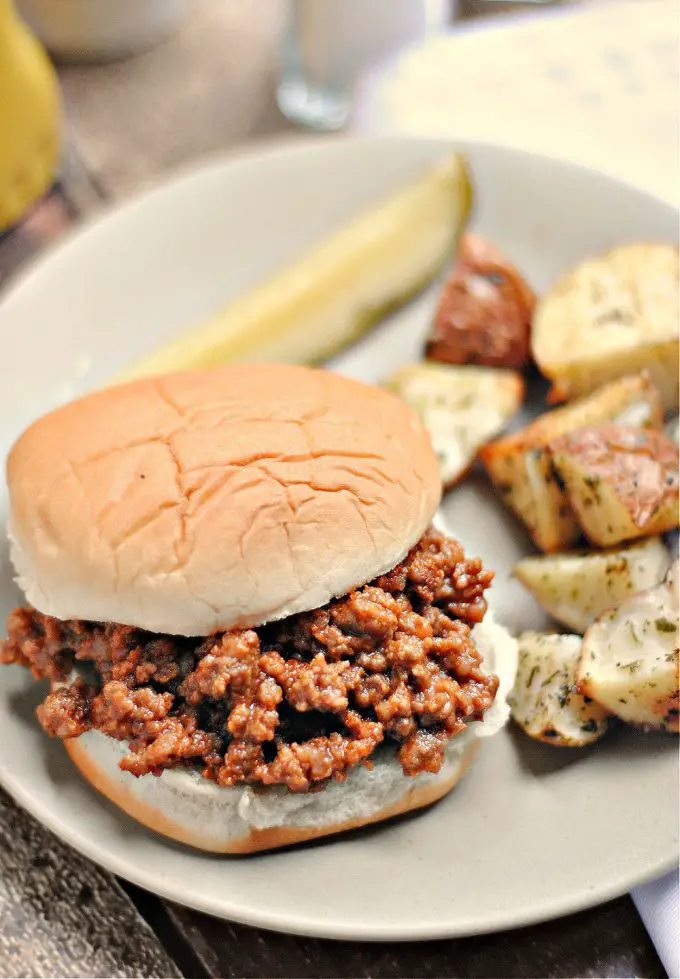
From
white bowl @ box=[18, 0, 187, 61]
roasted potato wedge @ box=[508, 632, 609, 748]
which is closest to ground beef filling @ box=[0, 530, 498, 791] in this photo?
roasted potato wedge @ box=[508, 632, 609, 748]

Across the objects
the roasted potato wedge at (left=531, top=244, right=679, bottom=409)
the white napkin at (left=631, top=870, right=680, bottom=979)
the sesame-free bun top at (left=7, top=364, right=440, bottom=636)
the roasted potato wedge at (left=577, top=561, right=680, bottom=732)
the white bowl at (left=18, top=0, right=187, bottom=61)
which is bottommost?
the white napkin at (left=631, top=870, right=680, bottom=979)

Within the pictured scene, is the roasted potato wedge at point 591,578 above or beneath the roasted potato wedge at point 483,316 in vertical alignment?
beneath

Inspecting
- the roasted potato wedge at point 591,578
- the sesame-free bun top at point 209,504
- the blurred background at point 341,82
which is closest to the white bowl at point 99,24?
the blurred background at point 341,82

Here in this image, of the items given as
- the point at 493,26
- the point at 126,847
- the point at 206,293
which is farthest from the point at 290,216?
the point at 126,847

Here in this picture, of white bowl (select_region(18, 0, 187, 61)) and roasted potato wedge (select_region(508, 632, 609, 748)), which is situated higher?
white bowl (select_region(18, 0, 187, 61))

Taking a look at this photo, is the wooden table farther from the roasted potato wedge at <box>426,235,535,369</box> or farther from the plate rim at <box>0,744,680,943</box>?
the roasted potato wedge at <box>426,235,535,369</box>

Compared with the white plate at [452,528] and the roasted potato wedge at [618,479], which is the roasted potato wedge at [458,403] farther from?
the roasted potato wedge at [618,479]

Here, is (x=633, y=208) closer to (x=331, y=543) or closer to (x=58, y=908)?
(x=331, y=543)
